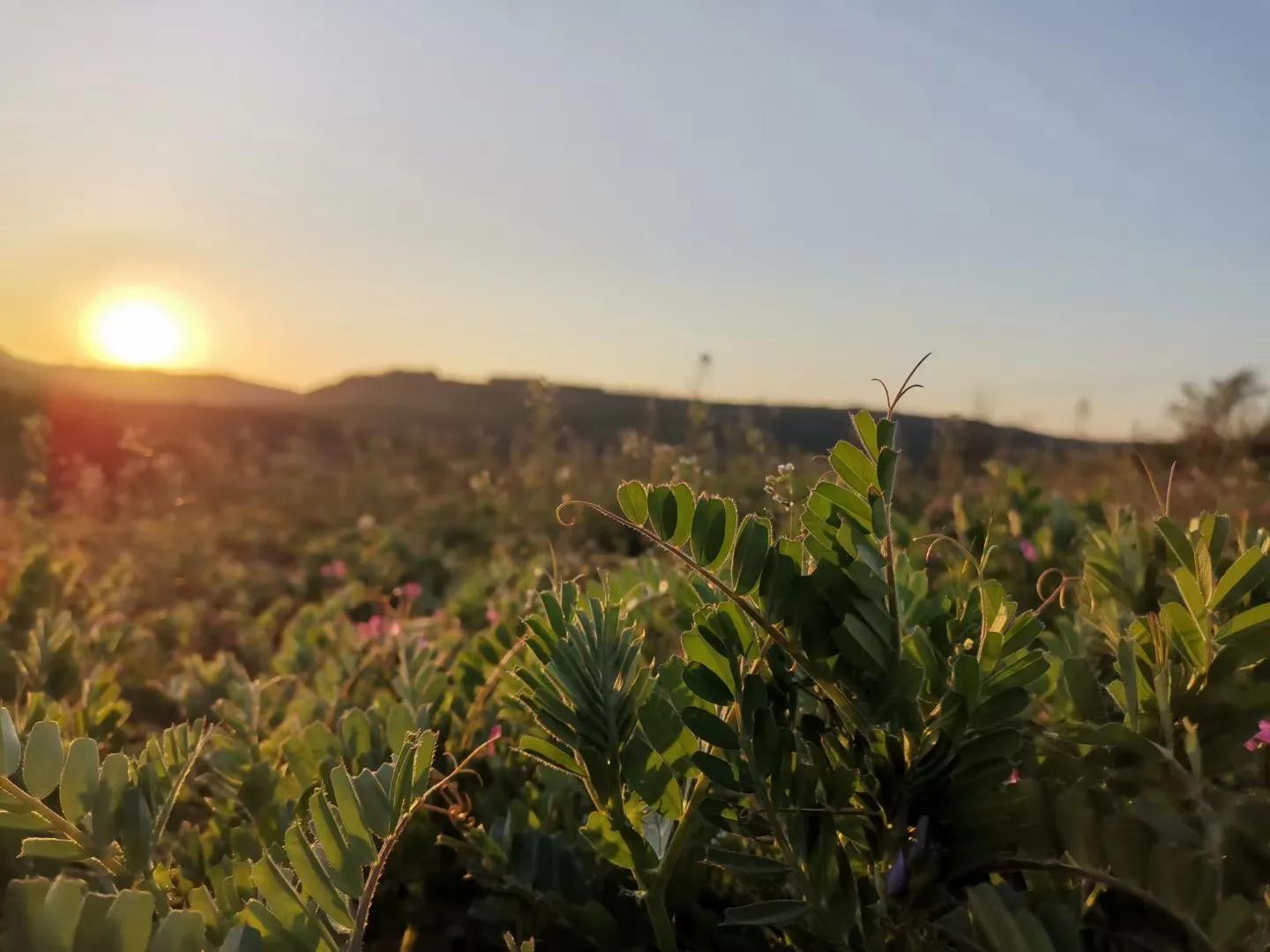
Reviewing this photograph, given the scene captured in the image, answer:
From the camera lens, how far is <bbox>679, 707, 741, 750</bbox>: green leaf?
2.31 feet

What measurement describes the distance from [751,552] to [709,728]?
0.13 metres

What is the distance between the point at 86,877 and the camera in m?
0.94

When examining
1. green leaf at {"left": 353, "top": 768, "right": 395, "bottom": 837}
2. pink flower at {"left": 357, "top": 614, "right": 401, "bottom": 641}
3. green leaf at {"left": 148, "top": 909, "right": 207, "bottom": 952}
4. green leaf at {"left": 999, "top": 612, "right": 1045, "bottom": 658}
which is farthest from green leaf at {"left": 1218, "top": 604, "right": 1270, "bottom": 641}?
pink flower at {"left": 357, "top": 614, "right": 401, "bottom": 641}

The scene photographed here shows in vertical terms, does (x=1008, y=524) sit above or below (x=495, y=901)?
above

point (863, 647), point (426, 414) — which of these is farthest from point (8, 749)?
point (426, 414)

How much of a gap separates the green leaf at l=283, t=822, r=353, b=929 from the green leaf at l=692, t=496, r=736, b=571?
35 centimetres

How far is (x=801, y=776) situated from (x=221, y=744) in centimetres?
89

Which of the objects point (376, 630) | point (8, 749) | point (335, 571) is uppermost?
point (8, 749)

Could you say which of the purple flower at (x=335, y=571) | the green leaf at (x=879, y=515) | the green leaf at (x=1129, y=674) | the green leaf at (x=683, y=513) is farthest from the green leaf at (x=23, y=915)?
the purple flower at (x=335, y=571)

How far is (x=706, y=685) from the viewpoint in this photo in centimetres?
73

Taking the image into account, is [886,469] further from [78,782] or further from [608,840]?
[78,782]

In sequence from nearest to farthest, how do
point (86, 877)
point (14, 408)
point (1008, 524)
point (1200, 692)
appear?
1. point (1200, 692)
2. point (86, 877)
3. point (1008, 524)
4. point (14, 408)

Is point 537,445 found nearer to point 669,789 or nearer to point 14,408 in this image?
point 669,789

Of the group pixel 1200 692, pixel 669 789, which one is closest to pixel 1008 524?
pixel 1200 692
